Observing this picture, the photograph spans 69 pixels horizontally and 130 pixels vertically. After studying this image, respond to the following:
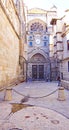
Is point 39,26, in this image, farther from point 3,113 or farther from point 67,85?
point 3,113

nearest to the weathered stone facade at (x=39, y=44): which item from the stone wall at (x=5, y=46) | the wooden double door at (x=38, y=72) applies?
the wooden double door at (x=38, y=72)

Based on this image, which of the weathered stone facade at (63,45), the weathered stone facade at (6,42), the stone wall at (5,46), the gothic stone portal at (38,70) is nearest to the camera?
the stone wall at (5,46)

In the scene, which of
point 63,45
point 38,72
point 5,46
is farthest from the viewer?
point 38,72

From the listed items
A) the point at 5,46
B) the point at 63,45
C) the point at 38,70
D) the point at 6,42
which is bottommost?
the point at 38,70

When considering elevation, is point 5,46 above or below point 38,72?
above

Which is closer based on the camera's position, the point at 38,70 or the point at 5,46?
the point at 5,46

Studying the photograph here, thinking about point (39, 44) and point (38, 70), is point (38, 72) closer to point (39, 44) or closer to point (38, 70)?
point (38, 70)

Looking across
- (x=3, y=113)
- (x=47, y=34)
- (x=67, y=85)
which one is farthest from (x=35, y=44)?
(x=3, y=113)

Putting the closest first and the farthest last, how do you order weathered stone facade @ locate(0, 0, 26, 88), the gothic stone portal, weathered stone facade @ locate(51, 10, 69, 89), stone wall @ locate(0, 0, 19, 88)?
stone wall @ locate(0, 0, 19, 88) < weathered stone facade @ locate(0, 0, 26, 88) < weathered stone facade @ locate(51, 10, 69, 89) < the gothic stone portal

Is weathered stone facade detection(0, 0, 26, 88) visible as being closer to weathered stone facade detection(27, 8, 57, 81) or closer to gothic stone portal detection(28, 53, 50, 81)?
weathered stone facade detection(27, 8, 57, 81)

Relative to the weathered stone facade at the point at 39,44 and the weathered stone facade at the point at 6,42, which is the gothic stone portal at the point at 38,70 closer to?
the weathered stone facade at the point at 39,44

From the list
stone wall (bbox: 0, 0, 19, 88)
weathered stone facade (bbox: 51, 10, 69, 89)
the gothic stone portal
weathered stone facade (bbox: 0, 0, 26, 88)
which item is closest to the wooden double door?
the gothic stone portal

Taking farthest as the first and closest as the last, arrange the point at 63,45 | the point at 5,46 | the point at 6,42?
the point at 63,45 < the point at 6,42 < the point at 5,46

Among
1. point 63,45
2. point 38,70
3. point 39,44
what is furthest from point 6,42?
point 39,44
